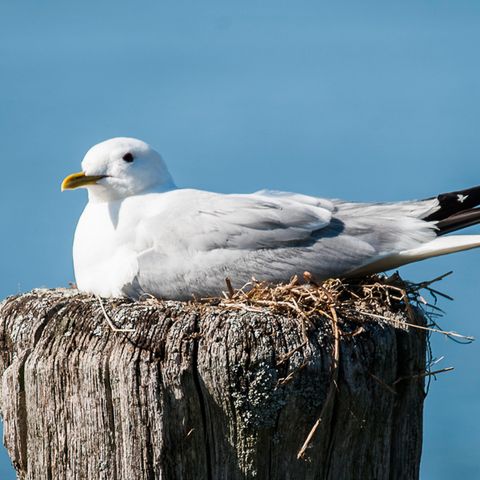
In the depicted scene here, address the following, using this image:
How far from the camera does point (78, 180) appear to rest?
4898 millimetres

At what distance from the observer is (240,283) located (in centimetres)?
430

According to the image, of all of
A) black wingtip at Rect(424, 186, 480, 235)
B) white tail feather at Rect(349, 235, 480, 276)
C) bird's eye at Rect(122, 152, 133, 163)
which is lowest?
white tail feather at Rect(349, 235, 480, 276)

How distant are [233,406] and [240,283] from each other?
105 centimetres

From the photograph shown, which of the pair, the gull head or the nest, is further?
the gull head

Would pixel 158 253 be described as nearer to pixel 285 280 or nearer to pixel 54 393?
pixel 285 280

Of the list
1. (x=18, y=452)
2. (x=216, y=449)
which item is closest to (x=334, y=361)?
(x=216, y=449)

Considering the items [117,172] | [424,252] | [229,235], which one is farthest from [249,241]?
[117,172]

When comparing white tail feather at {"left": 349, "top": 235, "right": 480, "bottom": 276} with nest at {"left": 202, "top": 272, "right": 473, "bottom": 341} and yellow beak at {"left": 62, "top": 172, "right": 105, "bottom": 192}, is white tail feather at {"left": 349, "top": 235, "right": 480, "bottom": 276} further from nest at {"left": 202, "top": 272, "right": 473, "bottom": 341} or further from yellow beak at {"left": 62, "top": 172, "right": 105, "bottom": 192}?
yellow beak at {"left": 62, "top": 172, "right": 105, "bottom": 192}

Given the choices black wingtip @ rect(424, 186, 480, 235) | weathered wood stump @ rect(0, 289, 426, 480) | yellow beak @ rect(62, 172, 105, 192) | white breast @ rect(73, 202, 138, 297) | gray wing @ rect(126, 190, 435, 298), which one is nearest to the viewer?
weathered wood stump @ rect(0, 289, 426, 480)

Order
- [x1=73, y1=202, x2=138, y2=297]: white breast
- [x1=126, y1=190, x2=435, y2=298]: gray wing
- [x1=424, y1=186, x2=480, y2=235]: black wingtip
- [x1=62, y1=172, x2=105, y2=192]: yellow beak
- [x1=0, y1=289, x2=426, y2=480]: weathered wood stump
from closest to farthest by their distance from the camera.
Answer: [x1=0, y1=289, x2=426, y2=480]: weathered wood stump → [x1=126, y1=190, x2=435, y2=298]: gray wing → [x1=73, y1=202, x2=138, y2=297]: white breast → [x1=424, y1=186, x2=480, y2=235]: black wingtip → [x1=62, y1=172, x2=105, y2=192]: yellow beak

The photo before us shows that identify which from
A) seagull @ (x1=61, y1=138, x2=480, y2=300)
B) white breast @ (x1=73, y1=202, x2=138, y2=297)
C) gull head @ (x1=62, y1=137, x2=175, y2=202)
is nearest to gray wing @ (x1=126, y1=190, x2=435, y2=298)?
seagull @ (x1=61, y1=138, x2=480, y2=300)

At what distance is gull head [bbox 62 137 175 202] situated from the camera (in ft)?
16.2

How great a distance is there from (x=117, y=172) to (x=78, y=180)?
0.72 feet

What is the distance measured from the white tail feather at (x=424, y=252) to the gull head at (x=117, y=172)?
130cm
